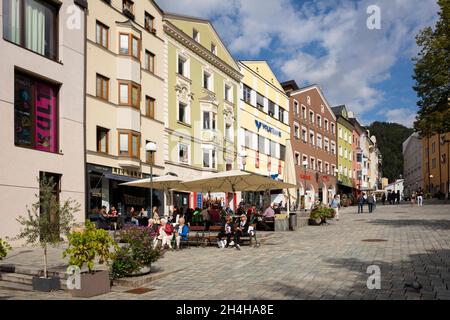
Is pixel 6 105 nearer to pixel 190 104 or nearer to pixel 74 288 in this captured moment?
pixel 74 288

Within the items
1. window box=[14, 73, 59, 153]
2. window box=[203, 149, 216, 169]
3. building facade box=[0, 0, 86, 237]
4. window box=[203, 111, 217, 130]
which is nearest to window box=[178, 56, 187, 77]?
window box=[203, 111, 217, 130]

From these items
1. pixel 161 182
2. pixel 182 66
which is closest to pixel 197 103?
pixel 182 66

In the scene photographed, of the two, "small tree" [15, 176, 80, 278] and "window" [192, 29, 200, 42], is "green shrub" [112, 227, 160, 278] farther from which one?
"window" [192, 29, 200, 42]

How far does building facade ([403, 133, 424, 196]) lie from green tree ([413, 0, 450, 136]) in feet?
223

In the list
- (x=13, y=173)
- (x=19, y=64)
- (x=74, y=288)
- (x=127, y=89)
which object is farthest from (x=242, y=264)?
(x=127, y=89)

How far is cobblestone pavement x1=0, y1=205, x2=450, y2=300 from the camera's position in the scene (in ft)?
30.4

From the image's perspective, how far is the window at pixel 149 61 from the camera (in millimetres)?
29533

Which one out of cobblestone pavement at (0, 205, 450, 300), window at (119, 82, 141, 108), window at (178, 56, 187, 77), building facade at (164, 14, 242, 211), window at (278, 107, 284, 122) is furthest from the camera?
window at (278, 107, 284, 122)

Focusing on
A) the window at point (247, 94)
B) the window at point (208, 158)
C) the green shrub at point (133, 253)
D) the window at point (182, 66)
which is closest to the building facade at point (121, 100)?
the window at point (182, 66)

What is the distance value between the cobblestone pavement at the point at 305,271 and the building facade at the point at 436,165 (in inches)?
2186

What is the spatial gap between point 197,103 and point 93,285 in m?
26.8

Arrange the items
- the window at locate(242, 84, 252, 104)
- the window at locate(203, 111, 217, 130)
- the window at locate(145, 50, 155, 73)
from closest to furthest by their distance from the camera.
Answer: the window at locate(145, 50, 155, 73) < the window at locate(203, 111, 217, 130) < the window at locate(242, 84, 252, 104)

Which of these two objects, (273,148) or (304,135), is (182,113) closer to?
(273,148)

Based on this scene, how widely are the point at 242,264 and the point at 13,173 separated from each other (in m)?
10.1
